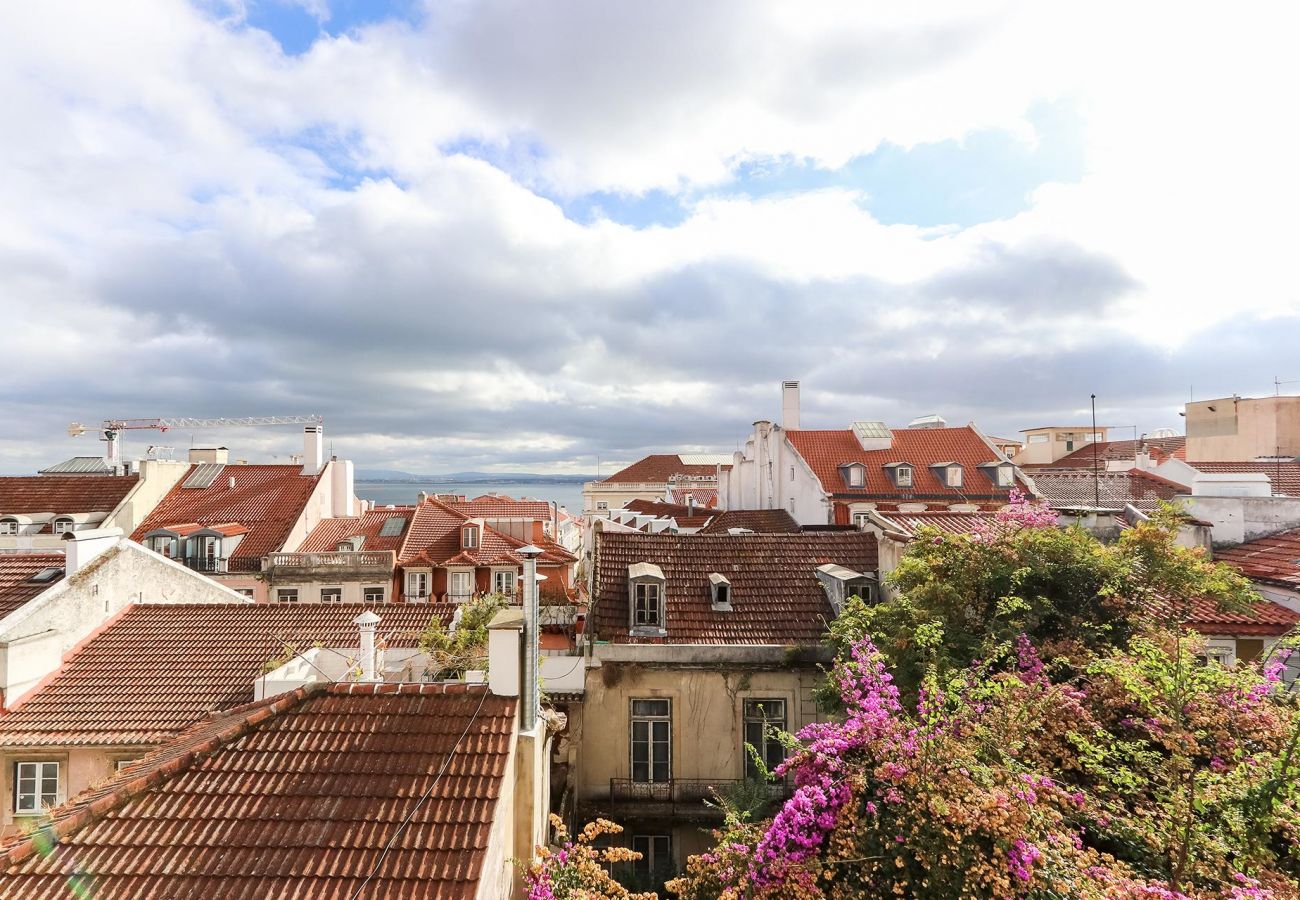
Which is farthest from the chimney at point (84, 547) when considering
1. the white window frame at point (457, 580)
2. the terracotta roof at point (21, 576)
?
the white window frame at point (457, 580)

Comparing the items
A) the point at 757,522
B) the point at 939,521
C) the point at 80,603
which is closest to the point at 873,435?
the point at 757,522

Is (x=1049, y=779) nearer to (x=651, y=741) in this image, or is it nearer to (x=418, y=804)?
(x=418, y=804)

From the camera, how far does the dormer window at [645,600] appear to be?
1648 centimetres

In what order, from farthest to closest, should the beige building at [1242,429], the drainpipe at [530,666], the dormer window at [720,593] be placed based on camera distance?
the beige building at [1242,429], the dormer window at [720,593], the drainpipe at [530,666]

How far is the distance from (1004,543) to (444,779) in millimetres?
11166

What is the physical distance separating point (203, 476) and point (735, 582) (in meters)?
35.7

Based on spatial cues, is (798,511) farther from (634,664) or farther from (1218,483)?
(634,664)

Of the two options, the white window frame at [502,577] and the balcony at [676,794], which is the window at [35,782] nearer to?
the balcony at [676,794]

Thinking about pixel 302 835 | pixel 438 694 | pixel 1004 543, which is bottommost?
pixel 302 835

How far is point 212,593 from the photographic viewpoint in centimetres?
2050

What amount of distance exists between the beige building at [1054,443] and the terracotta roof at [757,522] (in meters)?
42.3

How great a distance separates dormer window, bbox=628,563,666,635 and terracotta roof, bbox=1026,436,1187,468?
47.7m

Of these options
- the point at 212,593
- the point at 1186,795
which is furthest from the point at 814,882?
the point at 212,593

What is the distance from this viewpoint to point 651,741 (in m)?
15.3
